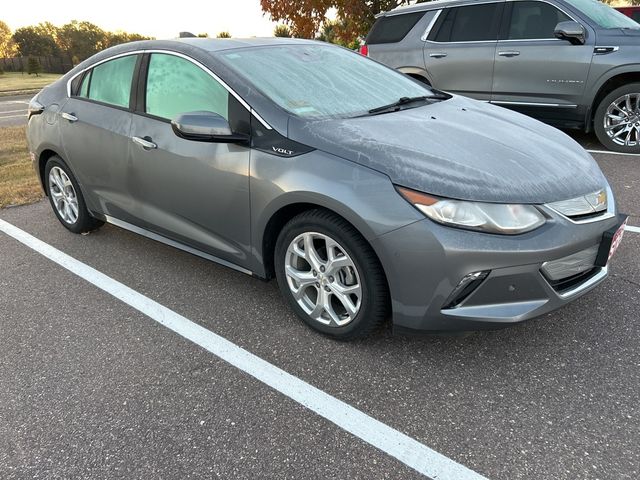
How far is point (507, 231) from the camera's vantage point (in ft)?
7.30

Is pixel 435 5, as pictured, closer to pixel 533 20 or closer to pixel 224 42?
pixel 533 20

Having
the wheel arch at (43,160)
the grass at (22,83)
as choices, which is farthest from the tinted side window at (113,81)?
the grass at (22,83)

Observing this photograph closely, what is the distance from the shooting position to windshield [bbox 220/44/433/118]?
9.55ft

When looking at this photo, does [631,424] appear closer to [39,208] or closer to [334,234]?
[334,234]

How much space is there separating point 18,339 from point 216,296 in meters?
1.13

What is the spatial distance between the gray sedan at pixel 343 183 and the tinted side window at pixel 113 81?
0.04ft

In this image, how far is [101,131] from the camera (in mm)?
3635

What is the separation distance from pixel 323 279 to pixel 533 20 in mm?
5242

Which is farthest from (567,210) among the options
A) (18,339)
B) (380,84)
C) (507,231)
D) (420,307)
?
(18,339)

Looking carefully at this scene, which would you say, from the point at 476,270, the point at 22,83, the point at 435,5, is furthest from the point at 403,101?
the point at 22,83

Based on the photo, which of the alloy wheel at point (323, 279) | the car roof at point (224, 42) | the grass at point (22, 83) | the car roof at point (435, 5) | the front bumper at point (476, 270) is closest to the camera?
the front bumper at point (476, 270)

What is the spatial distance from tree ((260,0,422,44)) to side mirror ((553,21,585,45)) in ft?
30.4

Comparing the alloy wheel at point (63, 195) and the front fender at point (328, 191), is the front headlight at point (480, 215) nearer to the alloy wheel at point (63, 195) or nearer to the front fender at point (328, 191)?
the front fender at point (328, 191)

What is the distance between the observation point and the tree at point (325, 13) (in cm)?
1443
